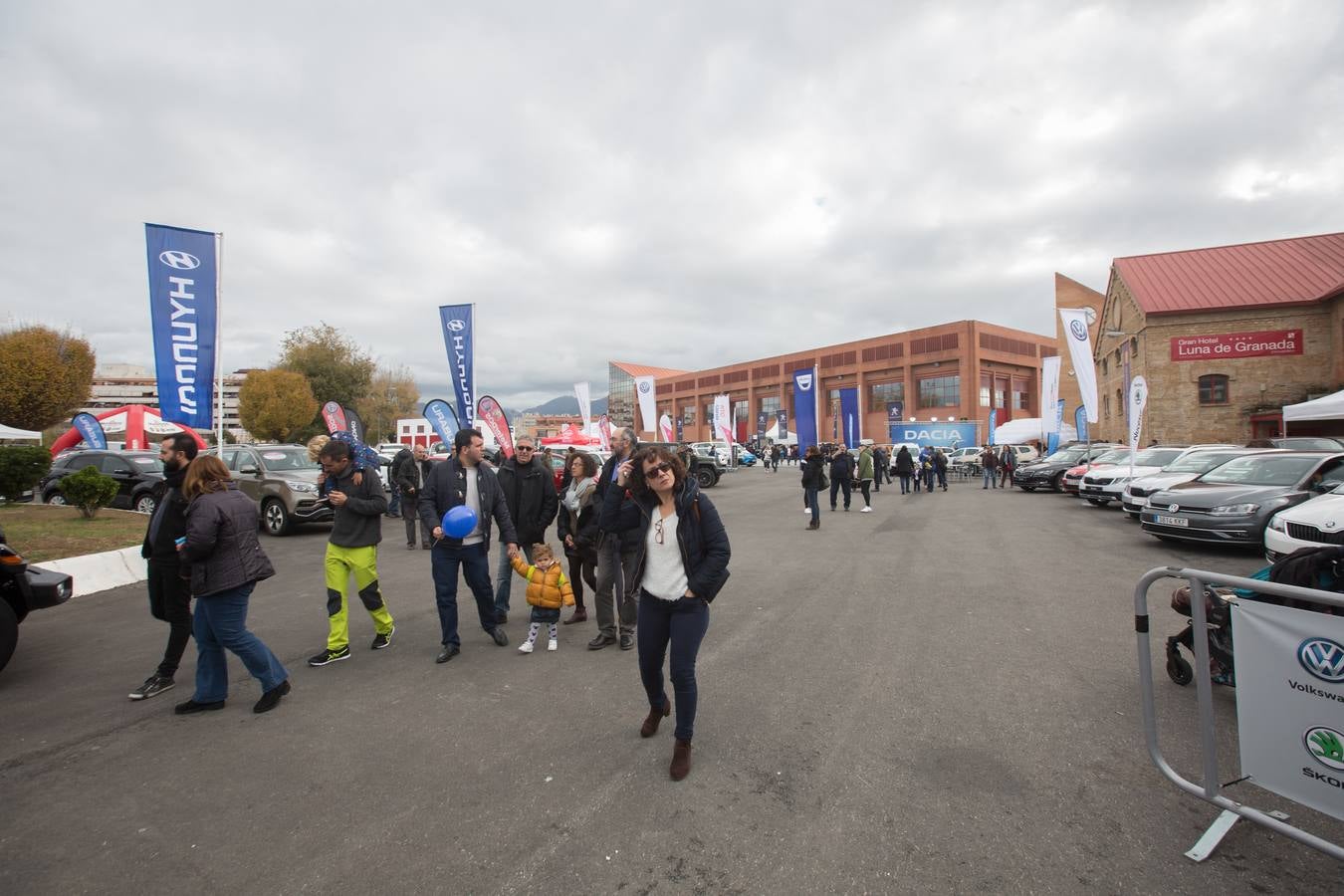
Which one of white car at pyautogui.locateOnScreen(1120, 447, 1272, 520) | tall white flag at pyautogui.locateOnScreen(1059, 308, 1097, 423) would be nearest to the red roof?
tall white flag at pyautogui.locateOnScreen(1059, 308, 1097, 423)

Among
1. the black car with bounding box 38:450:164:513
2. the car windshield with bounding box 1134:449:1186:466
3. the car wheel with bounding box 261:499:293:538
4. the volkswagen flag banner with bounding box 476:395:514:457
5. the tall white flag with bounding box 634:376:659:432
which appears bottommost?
the car wheel with bounding box 261:499:293:538

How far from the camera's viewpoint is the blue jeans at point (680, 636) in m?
3.18

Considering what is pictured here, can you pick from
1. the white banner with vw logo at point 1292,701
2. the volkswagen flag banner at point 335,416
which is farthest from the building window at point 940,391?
the white banner with vw logo at point 1292,701

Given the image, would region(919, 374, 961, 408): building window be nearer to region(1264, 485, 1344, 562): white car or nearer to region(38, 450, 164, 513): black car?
region(1264, 485, 1344, 562): white car

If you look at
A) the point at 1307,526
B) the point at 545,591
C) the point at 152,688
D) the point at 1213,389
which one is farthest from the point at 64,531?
the point at 1213,389

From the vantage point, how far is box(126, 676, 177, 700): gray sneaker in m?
4.30

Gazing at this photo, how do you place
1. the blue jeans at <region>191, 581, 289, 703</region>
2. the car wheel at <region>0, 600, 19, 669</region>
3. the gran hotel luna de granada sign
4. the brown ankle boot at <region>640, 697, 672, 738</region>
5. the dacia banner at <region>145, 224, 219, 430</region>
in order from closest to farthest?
the brown ankle boot at <region>640, 697, 672, 738</region> < the blue jeans at <region>191, 581, 289, 703</region> < the car wheel at <region>0, 600, 19, 669</region> < the dacia banner at <region>145, 224, 219, 430</region> < the gran hotel luna de granada sign

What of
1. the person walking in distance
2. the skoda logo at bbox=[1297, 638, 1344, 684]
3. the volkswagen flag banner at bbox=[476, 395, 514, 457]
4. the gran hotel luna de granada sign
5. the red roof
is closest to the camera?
the skoda logo at bbox=[1297, 638, 1344, 684]

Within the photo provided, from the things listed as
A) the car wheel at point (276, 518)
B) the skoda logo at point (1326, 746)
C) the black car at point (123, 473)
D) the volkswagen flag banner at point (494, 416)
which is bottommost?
the skoda logo at point (1326, 746)

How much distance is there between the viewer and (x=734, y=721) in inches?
147

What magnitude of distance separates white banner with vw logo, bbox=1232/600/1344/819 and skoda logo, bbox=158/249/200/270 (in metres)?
13.2

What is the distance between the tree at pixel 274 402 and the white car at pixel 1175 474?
47675 mm

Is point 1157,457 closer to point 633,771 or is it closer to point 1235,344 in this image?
point 633,771

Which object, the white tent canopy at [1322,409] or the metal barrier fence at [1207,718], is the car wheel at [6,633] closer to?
the metal barrier fence at [1207,718]
